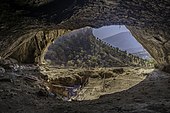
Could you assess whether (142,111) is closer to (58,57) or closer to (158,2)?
(158,2)

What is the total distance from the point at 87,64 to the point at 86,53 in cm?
110

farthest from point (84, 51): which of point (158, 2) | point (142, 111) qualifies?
point (142, 111)

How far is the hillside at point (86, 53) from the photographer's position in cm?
1226

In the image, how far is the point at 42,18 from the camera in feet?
16.0

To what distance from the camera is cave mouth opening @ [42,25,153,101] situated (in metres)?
7.28

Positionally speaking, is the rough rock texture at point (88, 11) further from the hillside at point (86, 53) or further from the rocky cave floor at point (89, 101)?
the hillside at point (86, 53)

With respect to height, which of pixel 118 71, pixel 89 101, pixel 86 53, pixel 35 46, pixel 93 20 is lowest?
pixel 89 101

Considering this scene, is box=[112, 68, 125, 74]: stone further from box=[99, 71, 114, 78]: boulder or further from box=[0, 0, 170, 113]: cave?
box=[0, 0, 170, 113]: cave

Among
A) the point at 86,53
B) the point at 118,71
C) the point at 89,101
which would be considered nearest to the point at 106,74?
the point at 118,71

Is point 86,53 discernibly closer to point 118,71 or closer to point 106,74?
point 118,71

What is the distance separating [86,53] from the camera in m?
13.4

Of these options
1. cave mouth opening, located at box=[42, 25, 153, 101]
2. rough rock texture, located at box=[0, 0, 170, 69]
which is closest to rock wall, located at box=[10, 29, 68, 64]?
cave mouth opening, located at box=[42, 25, 153, 101]

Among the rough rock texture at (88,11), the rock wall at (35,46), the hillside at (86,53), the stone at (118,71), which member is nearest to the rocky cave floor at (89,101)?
the rough rock texture at (88,11)

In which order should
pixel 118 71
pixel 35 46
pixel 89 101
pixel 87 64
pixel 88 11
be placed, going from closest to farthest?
pixel 89 101 → pixel 88 11 → pixel 118 71 → pixel 35 46 → pixel 87 64
